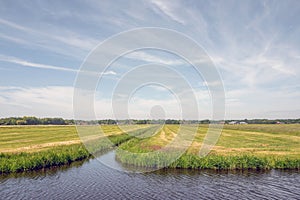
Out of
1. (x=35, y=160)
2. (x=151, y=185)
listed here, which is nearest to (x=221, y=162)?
(x=151, y=185)

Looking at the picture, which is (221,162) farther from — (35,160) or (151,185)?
(35,160)

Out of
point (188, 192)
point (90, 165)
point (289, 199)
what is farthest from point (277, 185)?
point (90, 165)

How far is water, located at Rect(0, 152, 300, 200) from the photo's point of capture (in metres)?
23.8

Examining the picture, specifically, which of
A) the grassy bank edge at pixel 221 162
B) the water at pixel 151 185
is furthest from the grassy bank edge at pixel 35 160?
the grassy bank edge at pixel 221 162

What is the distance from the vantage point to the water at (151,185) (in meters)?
23.8

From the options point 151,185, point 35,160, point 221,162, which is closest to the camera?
point 151,185

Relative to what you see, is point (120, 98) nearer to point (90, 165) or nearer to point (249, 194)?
point (90, 165)

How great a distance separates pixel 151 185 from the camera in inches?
1073

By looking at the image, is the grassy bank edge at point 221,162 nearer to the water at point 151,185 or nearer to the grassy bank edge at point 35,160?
the water at point 151,185

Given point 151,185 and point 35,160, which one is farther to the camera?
point 35,160

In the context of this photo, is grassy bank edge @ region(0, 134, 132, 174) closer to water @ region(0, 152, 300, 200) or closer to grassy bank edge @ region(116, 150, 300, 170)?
water @ region(0, 152, 300, 200)

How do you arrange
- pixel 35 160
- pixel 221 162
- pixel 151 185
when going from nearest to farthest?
pixel 151 185 < pixel 221 162 < pixel 35 160

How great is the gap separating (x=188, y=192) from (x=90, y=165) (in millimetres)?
19145

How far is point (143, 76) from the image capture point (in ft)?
159
